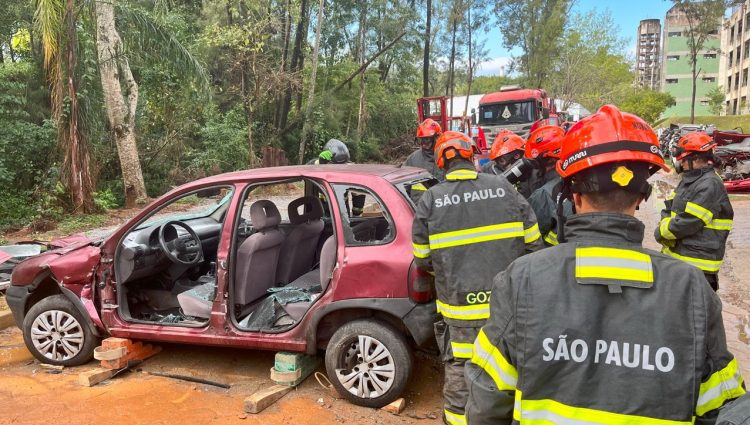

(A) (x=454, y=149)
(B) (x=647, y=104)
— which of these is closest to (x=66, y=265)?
(A) (x=454, y=149)

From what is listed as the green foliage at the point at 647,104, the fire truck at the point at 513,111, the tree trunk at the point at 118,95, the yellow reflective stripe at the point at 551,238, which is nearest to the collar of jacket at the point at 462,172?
the yellow reflective stripe at the point at 551,238

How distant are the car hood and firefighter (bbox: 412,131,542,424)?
2.73 meters

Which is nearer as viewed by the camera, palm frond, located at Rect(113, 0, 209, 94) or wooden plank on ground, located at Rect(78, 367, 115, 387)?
wooden plank on ground, located at Rect(78, 367, 115, 387)

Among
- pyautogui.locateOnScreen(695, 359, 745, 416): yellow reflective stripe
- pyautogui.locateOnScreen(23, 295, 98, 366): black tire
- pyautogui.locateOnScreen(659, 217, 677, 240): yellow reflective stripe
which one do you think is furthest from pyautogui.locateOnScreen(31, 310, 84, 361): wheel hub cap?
pyautogui.locateOnScreen(659, 217, 677, 240): yellow reflective stripe

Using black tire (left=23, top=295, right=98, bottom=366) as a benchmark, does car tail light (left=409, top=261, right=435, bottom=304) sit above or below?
above

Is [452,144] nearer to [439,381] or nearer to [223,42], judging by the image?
[439,381]

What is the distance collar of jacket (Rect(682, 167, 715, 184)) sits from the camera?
152 inches

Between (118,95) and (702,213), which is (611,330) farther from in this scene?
(118,95)

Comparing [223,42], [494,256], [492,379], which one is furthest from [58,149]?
[492,379]

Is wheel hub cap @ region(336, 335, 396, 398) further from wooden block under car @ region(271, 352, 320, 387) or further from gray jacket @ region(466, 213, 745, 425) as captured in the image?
gray jacket @ region(466, 213, 745, 425)

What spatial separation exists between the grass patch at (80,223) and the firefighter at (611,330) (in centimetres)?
1037

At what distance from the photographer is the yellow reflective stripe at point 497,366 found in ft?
4.41

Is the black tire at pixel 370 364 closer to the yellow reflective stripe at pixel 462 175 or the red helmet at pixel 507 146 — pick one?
the yellow reflective stripe at pixel 462 175

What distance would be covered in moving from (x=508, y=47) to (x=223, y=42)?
92.5 ft
